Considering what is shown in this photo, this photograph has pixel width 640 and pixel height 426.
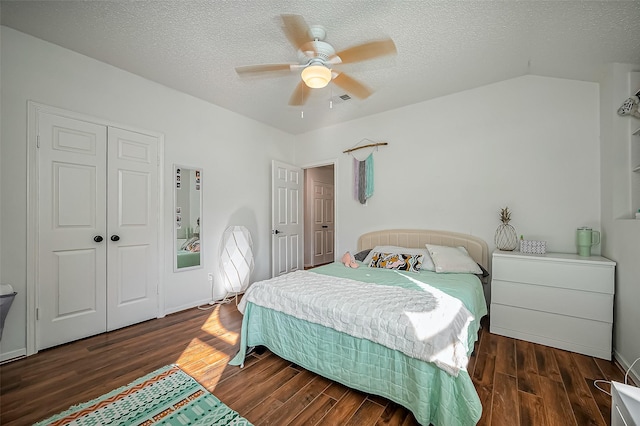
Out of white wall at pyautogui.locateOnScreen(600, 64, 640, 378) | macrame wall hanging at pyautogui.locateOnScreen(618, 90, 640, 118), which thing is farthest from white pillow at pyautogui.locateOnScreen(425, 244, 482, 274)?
macrame wall hanging at pyautogui.locateOnScreen(618, 90, 640, 118)

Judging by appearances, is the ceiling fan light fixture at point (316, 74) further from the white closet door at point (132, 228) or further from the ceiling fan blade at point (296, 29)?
the white closet door at point (132, 228)

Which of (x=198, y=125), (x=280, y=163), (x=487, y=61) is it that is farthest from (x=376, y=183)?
(x=198, y=125)

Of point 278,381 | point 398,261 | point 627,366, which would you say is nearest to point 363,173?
point 398,261

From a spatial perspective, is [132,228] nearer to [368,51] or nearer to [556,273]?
[368,51]

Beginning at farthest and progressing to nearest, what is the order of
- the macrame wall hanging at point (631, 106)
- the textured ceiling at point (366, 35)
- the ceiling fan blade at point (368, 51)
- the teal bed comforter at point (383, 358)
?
the macrame wall hanging at point (631, 106), the textured ceiling at point (366, 35), the ceiling fan blade at point (368, 51), the teal bed comforter at point (383, 358)

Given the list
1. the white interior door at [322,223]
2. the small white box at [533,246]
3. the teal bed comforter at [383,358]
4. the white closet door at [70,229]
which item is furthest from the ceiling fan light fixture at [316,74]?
the white interior door at [322,223]

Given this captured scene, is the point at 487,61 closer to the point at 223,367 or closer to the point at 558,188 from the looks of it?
the point at 558,188

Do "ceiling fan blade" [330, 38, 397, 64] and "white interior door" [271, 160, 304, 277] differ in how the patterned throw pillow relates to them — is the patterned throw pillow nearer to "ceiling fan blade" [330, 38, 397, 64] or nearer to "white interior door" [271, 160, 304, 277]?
"white interior door" [271, 160, 304, 277]

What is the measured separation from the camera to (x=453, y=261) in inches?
106

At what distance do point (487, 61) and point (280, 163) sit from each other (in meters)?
3.03

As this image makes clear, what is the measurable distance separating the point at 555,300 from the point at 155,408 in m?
3.28

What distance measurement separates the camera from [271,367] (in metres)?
2.05

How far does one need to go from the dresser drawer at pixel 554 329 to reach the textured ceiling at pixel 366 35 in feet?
7.43

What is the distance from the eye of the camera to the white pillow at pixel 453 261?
264 cm
